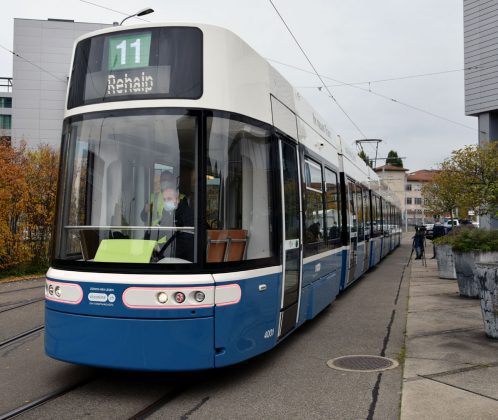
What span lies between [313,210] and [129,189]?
3378mm

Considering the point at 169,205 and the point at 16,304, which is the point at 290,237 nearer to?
the point at 169,205

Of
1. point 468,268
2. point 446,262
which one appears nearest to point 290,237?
point 468,268

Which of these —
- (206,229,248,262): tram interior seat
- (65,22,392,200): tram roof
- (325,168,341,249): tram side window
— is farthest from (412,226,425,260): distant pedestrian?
(206,229,248,262): tram interior seat

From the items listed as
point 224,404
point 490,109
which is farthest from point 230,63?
point 490,109

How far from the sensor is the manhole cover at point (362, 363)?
611cm

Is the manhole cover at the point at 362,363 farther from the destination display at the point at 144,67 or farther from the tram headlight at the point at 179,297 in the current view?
the destination display at the point at 144,67

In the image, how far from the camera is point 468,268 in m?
11.4

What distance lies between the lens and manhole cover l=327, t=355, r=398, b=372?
6109 mm

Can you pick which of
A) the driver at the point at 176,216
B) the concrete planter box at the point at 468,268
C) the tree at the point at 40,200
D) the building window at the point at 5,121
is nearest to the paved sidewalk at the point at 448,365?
the concrete planter box at the point at 468,268

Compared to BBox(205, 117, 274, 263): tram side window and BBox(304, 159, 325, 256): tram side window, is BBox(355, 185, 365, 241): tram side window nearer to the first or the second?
BBox(304, 159, 325, 256): tram side window

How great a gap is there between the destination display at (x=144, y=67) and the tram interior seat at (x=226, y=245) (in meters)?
1.31

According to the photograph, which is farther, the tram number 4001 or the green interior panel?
the tram number 4001

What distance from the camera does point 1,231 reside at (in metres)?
15.2

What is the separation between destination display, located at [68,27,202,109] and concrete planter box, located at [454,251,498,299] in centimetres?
822
